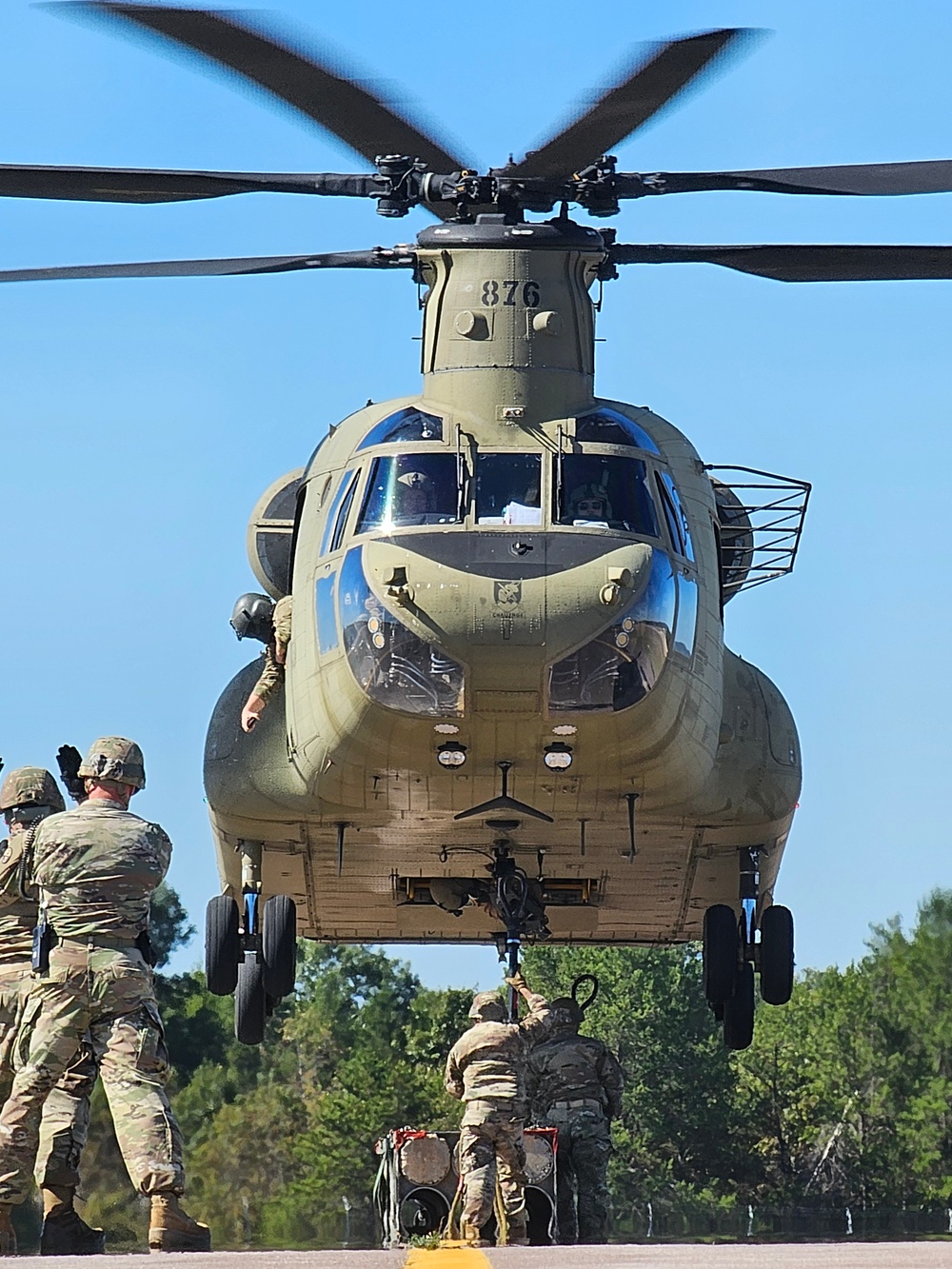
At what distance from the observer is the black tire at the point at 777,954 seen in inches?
661

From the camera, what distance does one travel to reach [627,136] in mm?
15180

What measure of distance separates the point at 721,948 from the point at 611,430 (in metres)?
3.98

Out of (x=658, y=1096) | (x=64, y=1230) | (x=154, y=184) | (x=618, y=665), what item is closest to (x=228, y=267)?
(x=154, y=184)

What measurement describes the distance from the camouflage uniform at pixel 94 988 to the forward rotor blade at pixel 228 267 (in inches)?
261

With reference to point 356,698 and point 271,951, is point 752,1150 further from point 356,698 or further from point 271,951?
point 356,698

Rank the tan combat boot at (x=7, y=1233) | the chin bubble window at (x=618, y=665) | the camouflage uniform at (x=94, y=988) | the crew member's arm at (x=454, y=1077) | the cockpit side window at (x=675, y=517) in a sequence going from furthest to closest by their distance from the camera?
the cockpit side window at (x=675, y=517)
the crew member's arm at (x=454, y=1077)
the chin bubble window at (x=618, y=665)
the camouflage uniform at (x=94, y=988)
the tan combat boot at (x=7, y=1233)

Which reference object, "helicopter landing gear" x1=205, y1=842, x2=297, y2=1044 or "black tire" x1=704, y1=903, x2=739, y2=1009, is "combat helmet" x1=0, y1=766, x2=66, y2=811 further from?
"black tire" x1=704, y1=903, x2=739, y2=1009

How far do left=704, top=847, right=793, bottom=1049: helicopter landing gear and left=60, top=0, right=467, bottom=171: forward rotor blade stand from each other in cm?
534

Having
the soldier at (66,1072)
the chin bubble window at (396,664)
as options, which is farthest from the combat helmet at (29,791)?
the chin bubble window at (396,664)

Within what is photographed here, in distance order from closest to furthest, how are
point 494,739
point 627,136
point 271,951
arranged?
point 494,739 → point 627,136 → point 271,951

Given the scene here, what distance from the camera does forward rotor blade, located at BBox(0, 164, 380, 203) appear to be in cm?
1519

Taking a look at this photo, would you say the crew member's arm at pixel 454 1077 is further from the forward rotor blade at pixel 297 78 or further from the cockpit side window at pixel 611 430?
the forward rotor blade at pixel 297 78

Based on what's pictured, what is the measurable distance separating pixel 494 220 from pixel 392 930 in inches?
221

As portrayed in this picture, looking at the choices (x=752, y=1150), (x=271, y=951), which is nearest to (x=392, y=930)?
(x=271, y=951)
